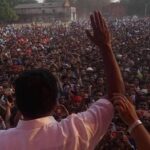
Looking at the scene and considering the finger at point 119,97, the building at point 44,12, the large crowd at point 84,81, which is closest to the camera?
the finger at point 119,97

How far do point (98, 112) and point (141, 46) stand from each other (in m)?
23.1

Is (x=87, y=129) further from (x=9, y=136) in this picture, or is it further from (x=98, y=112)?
(x=9, y=136)

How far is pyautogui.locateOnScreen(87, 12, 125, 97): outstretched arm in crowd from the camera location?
6.84 feet

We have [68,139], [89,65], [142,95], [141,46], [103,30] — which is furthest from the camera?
[141,46]

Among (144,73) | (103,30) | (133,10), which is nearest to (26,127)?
(103,30)

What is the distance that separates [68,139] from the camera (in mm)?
1889

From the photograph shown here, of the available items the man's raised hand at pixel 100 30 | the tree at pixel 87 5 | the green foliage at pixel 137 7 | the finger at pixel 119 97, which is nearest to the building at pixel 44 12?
the green foliage at pixel 137 7

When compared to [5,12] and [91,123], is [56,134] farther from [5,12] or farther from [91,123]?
[5,12]

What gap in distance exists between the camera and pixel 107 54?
2.12 metres

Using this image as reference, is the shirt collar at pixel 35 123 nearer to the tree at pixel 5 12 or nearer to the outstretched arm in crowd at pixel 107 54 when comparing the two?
the outstretched arm in crowd at pixel 107 54

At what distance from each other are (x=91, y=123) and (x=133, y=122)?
16 cm

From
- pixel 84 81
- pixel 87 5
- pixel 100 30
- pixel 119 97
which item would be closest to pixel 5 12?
pixel 87 5

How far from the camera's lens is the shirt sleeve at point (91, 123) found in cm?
191

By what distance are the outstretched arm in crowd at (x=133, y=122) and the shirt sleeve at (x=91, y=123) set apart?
5 cm
